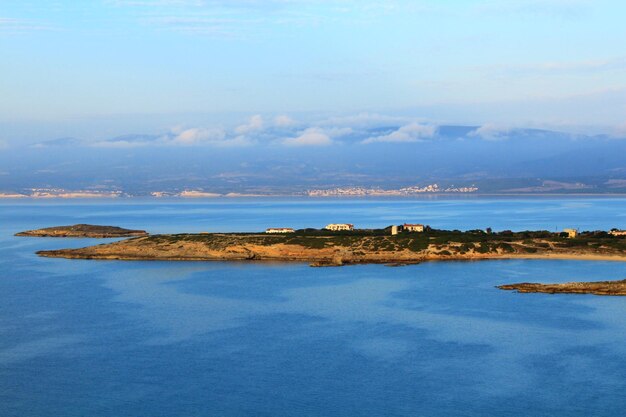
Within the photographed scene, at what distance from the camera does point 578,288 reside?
50.1 metres

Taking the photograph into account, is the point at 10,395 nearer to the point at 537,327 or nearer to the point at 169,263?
the point at 537,327

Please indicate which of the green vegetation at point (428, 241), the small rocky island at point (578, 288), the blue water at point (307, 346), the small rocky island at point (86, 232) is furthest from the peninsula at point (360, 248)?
the small rocky island at point (86, 232)

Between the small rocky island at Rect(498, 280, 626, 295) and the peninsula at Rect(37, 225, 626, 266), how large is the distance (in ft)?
54.5

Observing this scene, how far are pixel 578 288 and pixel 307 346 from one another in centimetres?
2237

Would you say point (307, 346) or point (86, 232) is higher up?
point (86, 232)

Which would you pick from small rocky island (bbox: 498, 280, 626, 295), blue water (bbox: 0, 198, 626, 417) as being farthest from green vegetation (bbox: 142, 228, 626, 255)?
small rocky island (bbox: 498, 280, 626, 295)

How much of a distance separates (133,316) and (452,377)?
1894cm

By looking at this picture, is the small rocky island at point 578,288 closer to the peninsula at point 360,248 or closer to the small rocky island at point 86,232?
the peninsula at point 360,248

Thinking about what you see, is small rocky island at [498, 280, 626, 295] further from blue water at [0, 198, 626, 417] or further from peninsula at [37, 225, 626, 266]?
peninsula at [37, 225, 626, 266]

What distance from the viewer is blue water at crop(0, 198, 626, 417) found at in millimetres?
27156

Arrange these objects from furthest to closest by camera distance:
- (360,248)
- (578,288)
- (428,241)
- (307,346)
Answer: (428,241)
(360,248)
(578,288)
(307,346)

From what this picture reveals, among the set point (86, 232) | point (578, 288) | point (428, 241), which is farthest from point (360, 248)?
point (86, 232)

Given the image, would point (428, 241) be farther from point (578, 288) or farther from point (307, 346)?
point (307, 346)

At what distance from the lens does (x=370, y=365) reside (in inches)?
1248
